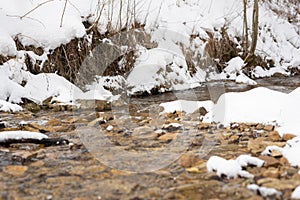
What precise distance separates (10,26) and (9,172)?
→ 3.14m

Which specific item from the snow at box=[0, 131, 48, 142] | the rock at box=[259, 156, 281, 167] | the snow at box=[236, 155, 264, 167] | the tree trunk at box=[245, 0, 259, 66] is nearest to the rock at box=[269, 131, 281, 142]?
the rock at box=[259, 156, 281, 167]

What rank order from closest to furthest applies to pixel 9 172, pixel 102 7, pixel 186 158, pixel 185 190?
1. pixel 185 190
2. pixel 9 172
3. pixel 186 158
4. pixel 102 7

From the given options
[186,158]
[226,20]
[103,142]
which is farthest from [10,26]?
[226,20]

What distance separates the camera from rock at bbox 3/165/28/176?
1.85m

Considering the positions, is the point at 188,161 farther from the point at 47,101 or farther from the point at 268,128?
the point at 47,101

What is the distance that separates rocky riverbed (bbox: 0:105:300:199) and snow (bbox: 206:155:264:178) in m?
0.03

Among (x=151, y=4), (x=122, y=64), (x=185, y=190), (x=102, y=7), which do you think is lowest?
(x=185, y=190)

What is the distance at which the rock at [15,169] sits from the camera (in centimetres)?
185

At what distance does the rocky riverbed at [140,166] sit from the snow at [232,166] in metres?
0.03

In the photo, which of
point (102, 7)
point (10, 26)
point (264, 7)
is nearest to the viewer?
point (10, 26)

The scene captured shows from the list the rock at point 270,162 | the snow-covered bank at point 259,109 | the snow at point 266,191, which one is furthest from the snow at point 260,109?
the snow at point 266,191

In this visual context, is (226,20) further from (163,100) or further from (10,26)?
(10,26)

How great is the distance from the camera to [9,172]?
6.13ft

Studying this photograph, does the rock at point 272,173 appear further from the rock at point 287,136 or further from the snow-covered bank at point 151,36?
the snow-covered bank at point 151,36
